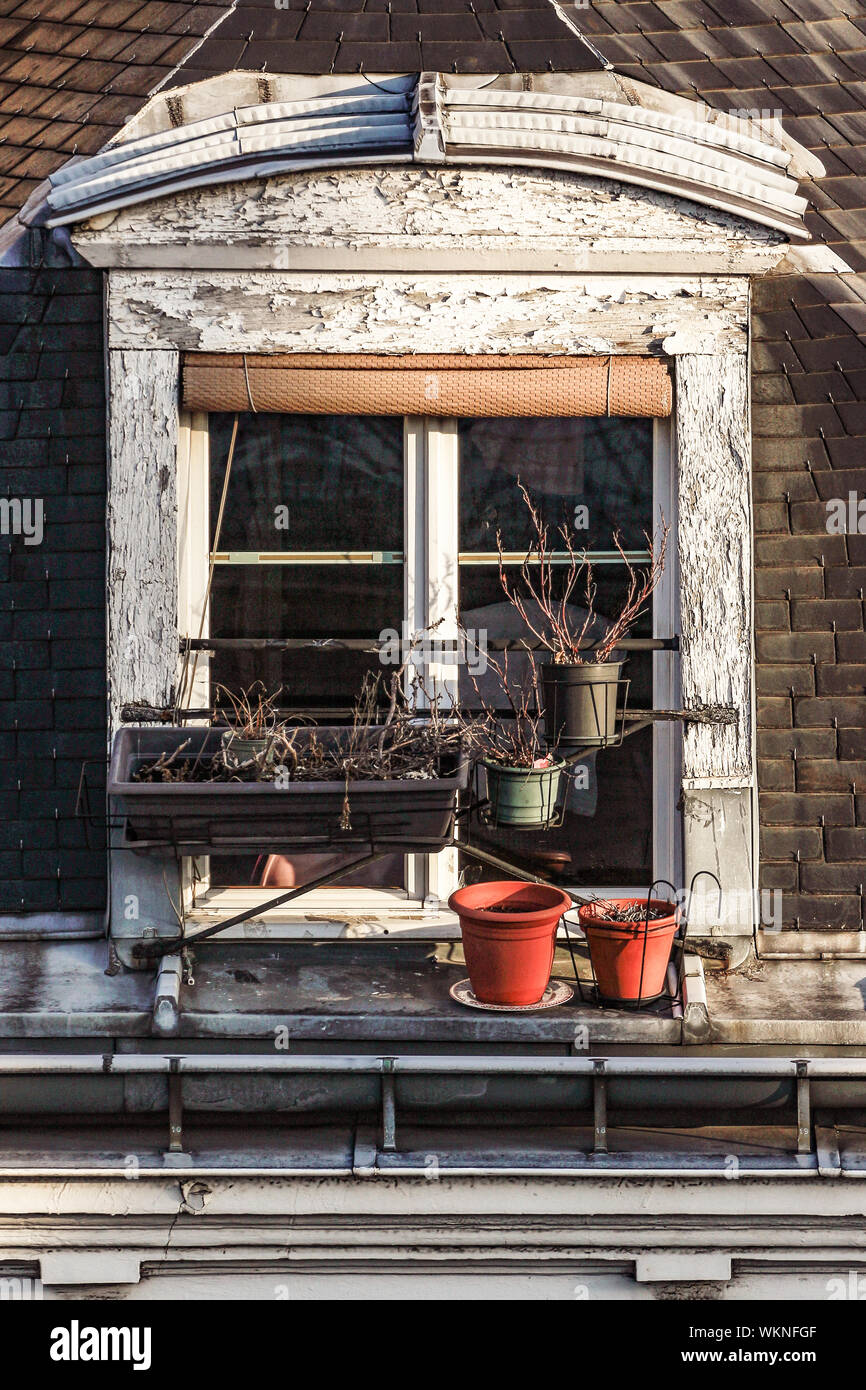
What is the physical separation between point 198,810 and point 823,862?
2268 mm

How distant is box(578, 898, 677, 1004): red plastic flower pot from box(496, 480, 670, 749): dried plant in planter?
60 cm

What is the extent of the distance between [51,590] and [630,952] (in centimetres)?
244

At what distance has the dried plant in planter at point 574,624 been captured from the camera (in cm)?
430

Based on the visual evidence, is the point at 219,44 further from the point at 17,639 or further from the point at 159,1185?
the point at 159,1185

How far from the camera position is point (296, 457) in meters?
4.81

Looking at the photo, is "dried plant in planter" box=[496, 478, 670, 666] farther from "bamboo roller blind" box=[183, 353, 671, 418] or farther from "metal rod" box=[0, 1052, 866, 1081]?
"metal rod" box=[0, 1052, 866, 1081]

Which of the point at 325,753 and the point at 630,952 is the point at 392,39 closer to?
the point at 325,753

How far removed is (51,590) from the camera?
15.8 feet

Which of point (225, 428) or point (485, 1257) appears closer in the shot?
point (485, 1257)

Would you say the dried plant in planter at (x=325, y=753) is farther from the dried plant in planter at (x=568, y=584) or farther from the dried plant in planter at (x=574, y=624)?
the dried plant in planter at (x=568, y=584)

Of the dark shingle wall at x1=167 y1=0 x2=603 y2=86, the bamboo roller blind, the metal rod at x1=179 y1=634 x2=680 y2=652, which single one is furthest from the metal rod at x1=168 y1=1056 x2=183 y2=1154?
the dark shingle wall at x1=167 y1=0 x2=603 y2=86

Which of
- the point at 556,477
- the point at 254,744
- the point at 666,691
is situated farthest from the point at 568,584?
the point at 254,744

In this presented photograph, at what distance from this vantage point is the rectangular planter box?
13.2 ft
